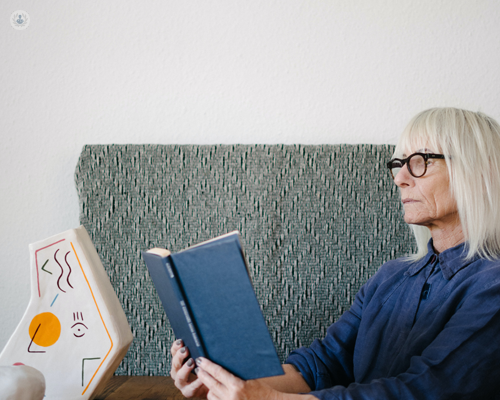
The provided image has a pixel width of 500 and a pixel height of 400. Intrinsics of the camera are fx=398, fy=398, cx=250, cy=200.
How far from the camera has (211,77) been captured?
1.20m

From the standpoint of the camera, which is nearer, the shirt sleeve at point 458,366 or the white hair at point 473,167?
the shirt sleeve at point 458,366

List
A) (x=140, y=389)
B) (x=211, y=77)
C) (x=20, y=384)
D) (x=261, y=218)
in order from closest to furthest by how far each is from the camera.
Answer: (x=20, y=384), (x=140, y=389), (x=261, y=218), (x=211, y=77)

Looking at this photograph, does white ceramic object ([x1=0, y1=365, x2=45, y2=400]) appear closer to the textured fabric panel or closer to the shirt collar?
the textured fabric panel

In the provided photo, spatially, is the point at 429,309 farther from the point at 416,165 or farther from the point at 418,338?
the point at 416,165

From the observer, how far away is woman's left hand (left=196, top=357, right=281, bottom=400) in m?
0.59

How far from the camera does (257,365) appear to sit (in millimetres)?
578

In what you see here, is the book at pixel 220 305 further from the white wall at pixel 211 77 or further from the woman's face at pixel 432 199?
the white wall at pixel 211 77

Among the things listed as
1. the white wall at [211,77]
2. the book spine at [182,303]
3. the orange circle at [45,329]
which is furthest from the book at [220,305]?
the white wall at [211,77]

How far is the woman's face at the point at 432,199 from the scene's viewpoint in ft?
2.63

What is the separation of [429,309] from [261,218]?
484 mm

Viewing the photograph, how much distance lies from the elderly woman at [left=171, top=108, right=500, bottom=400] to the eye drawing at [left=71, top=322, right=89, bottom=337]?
0.57 ft

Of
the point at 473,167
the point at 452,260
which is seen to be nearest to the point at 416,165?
the point at 473,167

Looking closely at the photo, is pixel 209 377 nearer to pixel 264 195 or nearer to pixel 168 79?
pixel 264 195

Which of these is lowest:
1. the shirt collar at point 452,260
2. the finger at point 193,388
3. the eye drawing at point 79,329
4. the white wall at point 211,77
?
the finger at point 193,388
